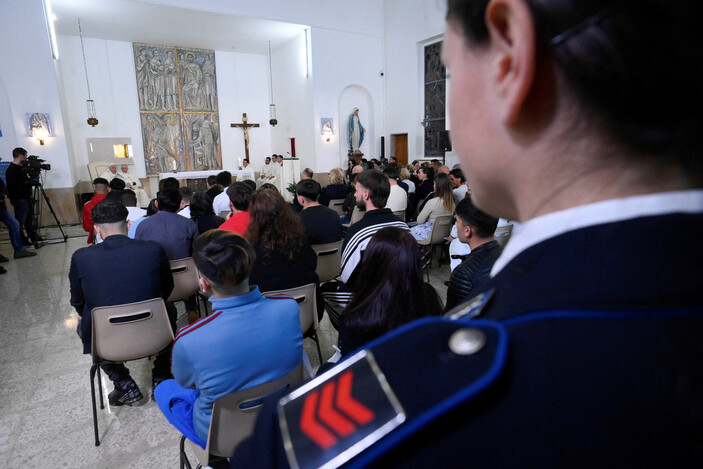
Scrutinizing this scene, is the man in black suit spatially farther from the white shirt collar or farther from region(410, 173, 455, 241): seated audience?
region(410, 173, 455, 241): seated audience

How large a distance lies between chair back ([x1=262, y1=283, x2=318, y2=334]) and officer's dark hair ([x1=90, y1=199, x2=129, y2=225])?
1018 mm

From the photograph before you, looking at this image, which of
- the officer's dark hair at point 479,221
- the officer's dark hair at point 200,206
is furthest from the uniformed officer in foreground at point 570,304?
the officer's dark hair at point 200,206

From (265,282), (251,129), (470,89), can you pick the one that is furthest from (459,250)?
(251,129)

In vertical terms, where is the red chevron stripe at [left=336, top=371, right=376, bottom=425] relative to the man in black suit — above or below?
above

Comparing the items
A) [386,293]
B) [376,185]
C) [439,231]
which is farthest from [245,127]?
[386,293]

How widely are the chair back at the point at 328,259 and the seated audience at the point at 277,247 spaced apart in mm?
594

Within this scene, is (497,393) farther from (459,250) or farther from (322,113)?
(322,113)

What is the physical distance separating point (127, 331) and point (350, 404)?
232 centimetres

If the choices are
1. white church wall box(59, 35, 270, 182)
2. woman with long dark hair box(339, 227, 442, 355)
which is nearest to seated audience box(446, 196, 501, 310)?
woman with long dark hair box(339, 227, 442, 355)

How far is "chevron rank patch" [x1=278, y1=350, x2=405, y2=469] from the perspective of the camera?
309 mm

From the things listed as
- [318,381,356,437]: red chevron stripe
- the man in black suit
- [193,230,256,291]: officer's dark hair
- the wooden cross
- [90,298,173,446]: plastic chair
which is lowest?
[90,298,173,446]: plastic chair

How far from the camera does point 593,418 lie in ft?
0.91

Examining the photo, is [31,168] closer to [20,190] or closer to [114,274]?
[20,190]

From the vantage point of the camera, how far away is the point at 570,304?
0.29 m
